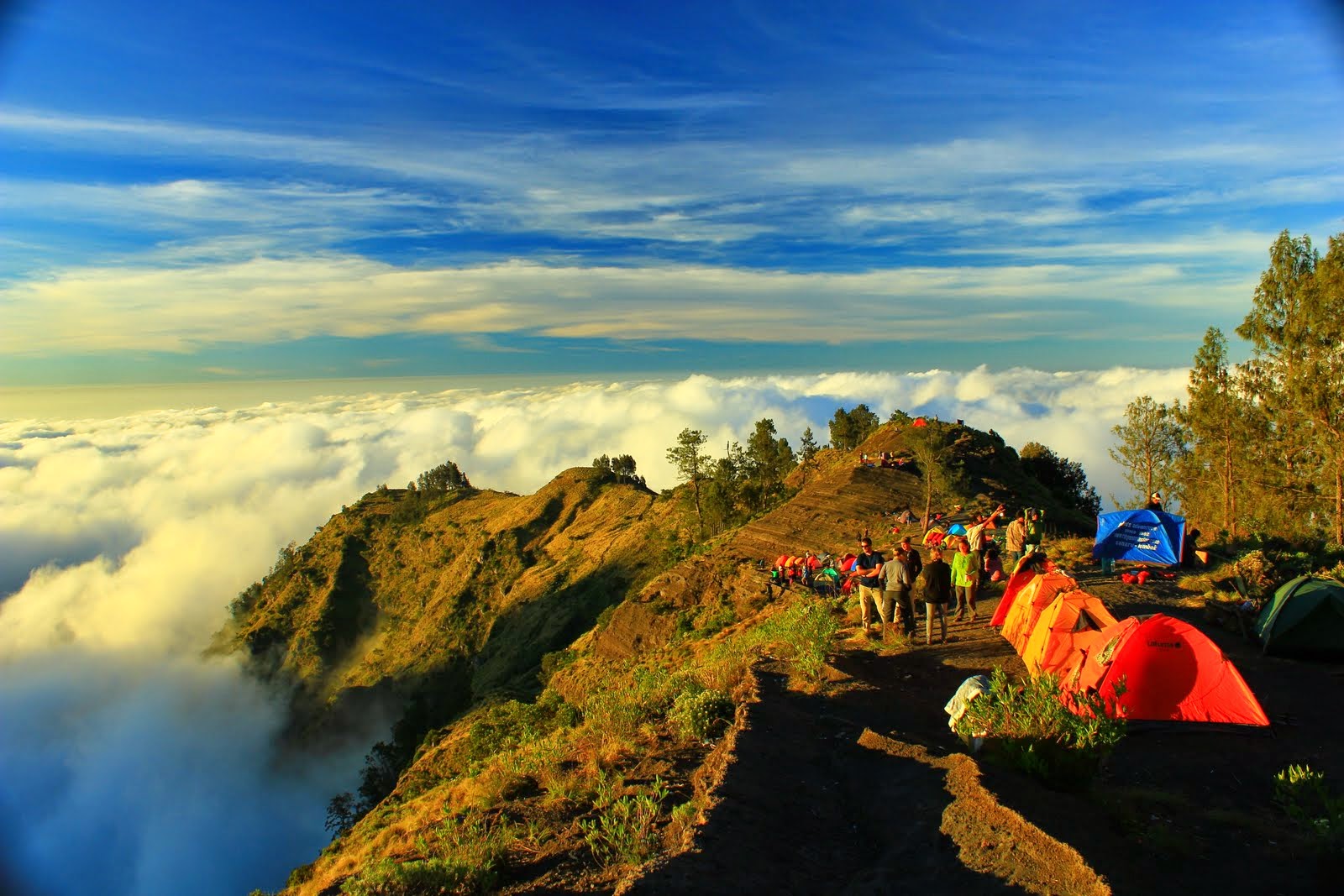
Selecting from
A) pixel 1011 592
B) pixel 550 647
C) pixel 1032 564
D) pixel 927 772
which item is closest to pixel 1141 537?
pixel 1032 564

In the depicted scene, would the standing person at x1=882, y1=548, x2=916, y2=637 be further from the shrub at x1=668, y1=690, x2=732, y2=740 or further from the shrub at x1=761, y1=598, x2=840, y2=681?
the shrub at x1=668, y1=690, x2=732, y2=740

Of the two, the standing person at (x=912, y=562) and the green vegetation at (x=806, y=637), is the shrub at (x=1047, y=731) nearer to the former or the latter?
the green vegetation at (x=806, y=637)

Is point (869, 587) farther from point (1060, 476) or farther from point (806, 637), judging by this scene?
point (1060, 476)

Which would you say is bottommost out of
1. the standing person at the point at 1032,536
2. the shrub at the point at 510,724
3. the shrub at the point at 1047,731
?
the shrub at the point at 510,724

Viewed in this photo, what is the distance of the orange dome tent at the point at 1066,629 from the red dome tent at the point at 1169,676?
29.9 inches

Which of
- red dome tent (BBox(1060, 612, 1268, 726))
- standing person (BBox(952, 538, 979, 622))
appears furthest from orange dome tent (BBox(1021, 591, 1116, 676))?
standing person (BBox(952, 538, 979, 622))

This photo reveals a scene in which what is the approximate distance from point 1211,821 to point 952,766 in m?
1.99

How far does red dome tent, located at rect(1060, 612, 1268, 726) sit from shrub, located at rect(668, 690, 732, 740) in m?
4.14

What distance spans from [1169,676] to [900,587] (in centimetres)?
390

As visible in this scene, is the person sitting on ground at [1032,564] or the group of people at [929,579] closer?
the group of people at [929,579]

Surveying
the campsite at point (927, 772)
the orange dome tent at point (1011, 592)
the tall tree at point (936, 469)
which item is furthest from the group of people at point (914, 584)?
the tall tree at point (936, 469)

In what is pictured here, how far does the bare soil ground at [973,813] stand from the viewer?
15.3ft

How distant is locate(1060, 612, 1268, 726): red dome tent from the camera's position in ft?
25.6

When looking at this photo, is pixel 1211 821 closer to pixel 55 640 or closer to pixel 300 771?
pixel 300 771
